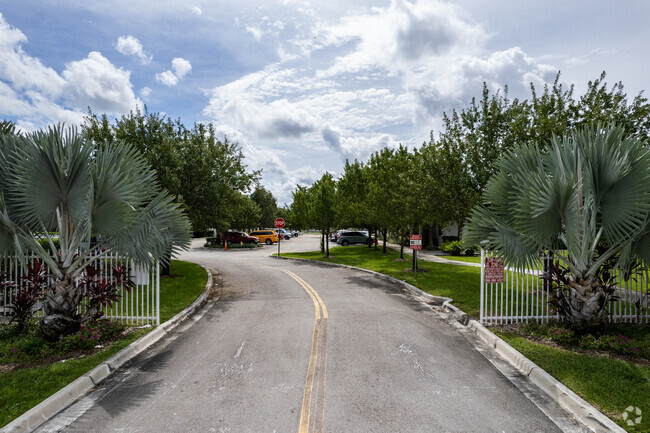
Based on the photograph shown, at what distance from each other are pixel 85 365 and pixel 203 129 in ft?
45.1

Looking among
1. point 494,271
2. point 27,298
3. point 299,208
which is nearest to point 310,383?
point 494,271

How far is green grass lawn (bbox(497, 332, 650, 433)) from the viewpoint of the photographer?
461cm

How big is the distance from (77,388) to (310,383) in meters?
3.22

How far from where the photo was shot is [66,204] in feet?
23.1

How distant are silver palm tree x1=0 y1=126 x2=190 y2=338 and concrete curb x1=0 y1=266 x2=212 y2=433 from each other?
1.36 metres

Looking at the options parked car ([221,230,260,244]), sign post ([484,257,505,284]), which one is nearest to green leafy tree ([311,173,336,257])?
parked car ([221,230,260,244])

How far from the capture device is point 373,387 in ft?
17.1

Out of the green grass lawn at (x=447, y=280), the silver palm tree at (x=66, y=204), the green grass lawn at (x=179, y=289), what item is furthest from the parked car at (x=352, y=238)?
the silver palm tree at (x=66, y=204)

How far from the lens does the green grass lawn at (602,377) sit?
4.61 metres

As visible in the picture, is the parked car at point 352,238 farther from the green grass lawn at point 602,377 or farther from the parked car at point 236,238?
the green grass lawn at point 602,377

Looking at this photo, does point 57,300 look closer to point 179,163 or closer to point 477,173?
point 179,163

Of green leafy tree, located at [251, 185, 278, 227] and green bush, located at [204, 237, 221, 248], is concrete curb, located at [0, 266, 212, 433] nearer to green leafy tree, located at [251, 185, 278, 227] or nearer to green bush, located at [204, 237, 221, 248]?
green bush, located at [204, 237, 221, 248]

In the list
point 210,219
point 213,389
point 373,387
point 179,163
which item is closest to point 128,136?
point 179,163

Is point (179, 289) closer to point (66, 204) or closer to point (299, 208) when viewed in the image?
point (66, 204)
